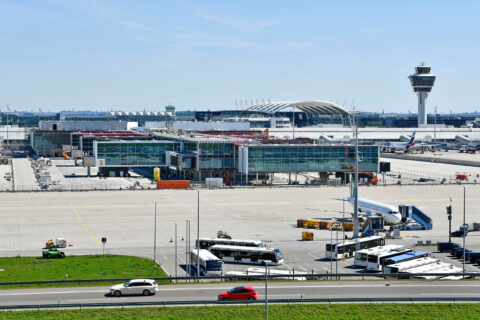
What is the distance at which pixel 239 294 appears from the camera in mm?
42562

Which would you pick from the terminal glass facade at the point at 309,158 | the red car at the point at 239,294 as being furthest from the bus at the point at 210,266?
the terminal glass facade at the point at 309,158

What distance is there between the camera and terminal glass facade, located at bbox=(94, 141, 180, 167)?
465 ft

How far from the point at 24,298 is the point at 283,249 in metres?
28.6

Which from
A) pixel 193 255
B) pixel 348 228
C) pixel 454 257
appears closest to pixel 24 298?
→ pixel 193 255

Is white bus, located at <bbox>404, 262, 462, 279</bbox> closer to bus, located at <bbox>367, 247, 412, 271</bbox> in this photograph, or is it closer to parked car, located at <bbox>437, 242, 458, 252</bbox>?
bus, located at <bbox>367, 247, 412, 271</bbox>

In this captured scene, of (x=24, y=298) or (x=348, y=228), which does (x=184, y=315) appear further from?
(x=348, y=228)

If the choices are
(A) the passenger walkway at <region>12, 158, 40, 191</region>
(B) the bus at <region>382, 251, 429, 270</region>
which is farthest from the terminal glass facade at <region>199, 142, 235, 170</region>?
(B) the bus at <region>382, 251, 429, 270</region>

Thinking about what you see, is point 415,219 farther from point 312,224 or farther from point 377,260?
point 377,260

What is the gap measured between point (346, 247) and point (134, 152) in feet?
287

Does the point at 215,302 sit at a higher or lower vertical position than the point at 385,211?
lower

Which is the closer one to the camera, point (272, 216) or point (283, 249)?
point (283, 249)

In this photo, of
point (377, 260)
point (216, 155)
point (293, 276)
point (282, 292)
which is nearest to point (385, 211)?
point (377, 260)

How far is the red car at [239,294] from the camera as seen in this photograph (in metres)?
42.5

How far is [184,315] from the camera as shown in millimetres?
39906
